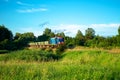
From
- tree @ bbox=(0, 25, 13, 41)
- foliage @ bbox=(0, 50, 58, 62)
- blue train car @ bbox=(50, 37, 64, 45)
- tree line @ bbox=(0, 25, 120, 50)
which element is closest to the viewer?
foliage @ bbox=(0, 50, 58, 62)

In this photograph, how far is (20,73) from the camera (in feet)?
39.5

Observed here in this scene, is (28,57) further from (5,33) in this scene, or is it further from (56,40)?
(5,33)

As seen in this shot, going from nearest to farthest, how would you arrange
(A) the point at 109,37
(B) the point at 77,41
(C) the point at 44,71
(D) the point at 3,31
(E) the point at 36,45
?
(C) the point at 44,71, (A) the point at 109,37, (B) the point at 77,41, (E) the point at 36,45, (D) the point at 3,31

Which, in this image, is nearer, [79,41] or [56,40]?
[56,40]

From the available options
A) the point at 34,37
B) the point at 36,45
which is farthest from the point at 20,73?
the point at 34,37

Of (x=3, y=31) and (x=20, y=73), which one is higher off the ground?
(x=3, y=31)

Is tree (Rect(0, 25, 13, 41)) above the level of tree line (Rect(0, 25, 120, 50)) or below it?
above

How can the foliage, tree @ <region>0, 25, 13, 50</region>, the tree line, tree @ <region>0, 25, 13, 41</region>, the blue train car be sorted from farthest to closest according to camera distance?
1. tree @ <region>0, 25, 13, 41</region>
2. tree @ <region>0, 25, 13, 50</region>
3. the blue train car
4. the tree line
5. the foliage

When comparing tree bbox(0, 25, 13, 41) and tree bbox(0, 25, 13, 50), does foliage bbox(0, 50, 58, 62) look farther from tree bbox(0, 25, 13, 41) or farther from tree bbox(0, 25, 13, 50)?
tree bbox(0, 25, 13, 41)

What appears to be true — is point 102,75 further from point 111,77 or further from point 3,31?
point 3,31

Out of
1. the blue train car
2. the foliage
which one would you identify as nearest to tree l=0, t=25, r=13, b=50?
the blue train car

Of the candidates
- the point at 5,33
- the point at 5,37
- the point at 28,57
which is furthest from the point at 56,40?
the point at 28,57

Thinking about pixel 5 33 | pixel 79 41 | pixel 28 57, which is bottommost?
pixel 28 57

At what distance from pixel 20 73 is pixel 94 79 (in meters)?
4.10
